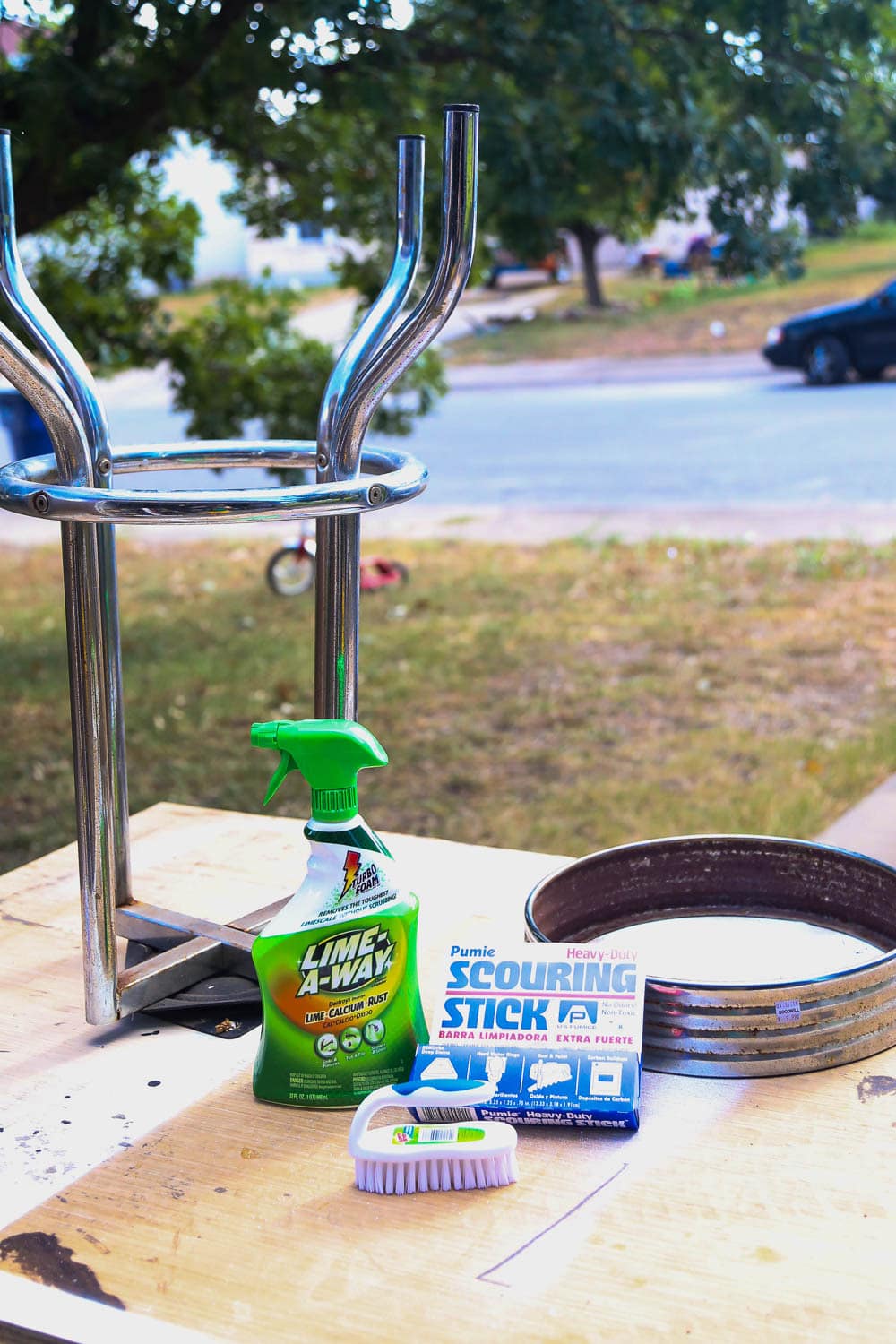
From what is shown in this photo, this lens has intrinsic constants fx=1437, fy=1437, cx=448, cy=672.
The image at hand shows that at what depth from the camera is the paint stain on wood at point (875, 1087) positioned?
0.96 m

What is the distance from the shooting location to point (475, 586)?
6086mm

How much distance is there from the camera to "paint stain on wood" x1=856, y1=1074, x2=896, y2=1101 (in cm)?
96

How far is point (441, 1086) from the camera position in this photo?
91 centimetres

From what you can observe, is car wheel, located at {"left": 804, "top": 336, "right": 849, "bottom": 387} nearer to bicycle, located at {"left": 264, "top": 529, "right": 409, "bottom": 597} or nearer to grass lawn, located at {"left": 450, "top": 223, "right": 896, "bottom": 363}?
grass lawn, located at {"left": 450, "top": 223, "right": 896, "bottom": 363}

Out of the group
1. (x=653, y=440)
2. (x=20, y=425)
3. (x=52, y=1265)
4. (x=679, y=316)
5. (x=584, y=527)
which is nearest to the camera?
(x=52, y=1265)

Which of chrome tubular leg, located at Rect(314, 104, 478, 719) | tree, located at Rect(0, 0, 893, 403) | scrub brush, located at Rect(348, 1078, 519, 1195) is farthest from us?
tree, located at Rect(0, 0, 893, 403)

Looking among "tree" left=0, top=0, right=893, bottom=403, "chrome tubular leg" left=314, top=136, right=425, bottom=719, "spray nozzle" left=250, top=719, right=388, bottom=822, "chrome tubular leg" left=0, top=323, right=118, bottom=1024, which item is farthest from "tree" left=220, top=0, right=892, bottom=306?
"spray nozzle" left=250, top=719, right=388, bottom=822

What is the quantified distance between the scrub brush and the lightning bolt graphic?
13 centimetres

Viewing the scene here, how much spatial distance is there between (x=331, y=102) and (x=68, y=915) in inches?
91.8

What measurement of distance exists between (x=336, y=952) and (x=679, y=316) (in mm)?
18902

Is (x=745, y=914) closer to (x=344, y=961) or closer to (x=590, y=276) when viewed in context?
(x=344, y=961)

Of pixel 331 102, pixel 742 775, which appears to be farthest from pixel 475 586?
pixel 331 102

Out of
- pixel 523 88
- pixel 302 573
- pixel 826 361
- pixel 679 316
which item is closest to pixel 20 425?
pixel 302 573

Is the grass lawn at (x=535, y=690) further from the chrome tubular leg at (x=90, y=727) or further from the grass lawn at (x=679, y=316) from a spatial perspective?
the grass lawn at (x=679, y=316)
